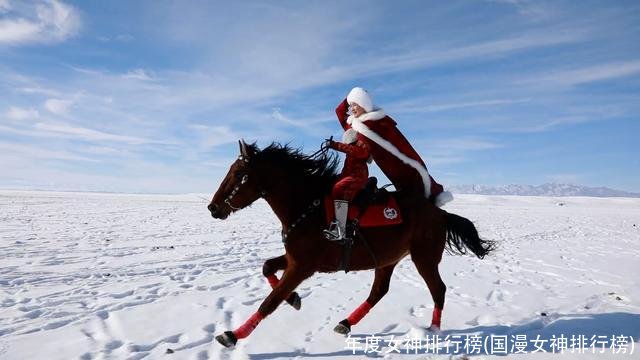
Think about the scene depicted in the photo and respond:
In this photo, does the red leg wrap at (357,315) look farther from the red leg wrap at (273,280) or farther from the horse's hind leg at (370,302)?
the red leg wrap at (273,280)

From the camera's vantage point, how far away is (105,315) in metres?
5.75

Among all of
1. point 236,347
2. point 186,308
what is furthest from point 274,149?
point 186,308

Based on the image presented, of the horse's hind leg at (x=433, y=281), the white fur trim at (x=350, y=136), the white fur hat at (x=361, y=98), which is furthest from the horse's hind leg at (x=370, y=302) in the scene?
the white fur hat at (x=361, y=98)

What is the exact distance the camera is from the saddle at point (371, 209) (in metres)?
4.77

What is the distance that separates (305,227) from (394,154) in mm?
1474

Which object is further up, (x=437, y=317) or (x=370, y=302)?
(x=370, y=302)

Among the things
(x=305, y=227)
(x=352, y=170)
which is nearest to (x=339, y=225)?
(x=305, y=227)

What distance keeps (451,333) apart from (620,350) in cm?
171

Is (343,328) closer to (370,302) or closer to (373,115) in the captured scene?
(370,302)

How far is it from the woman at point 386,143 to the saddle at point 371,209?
0.46 meters

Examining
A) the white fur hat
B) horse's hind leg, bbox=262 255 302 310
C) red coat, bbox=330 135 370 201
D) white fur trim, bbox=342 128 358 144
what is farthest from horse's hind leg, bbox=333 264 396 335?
the white fur hat

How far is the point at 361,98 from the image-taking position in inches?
204

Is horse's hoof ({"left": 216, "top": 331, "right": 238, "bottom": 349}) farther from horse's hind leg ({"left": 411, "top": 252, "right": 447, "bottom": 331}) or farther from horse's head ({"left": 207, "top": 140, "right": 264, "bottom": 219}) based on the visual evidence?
horse's hind leg ({"left": 411, "top": 252, "right": 447, "bottom": 331})

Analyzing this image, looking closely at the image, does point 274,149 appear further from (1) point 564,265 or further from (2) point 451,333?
(1) point 564,265
